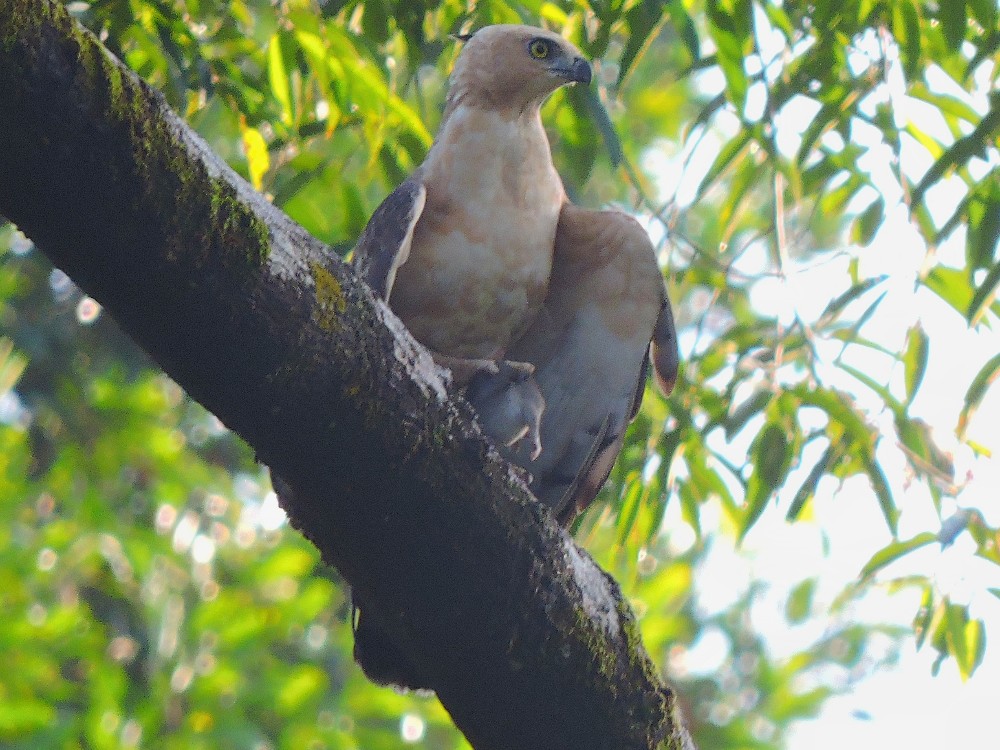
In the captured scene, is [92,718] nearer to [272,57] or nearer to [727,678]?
[272,57]

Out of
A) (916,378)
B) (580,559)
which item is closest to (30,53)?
(580,559)

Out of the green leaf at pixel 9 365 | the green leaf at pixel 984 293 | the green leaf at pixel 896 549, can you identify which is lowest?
the green leaf at pixel 9 365

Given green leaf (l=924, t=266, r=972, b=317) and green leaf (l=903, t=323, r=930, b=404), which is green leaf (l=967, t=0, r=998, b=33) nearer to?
green leaf (l=924, t=266, r=972, b=317)

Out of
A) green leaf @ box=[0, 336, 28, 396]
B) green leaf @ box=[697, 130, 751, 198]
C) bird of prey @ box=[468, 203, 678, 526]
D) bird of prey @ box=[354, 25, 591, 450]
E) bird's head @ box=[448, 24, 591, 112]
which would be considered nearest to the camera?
bird of prey @ box=[354, 25, 591, 450]

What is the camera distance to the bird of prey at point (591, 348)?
10.4 ft

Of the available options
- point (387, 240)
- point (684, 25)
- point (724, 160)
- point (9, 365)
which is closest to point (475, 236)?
point (387, 240)

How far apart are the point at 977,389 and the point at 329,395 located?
201 cm

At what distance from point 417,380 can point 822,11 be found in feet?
5.29

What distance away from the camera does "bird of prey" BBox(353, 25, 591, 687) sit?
2.88 m

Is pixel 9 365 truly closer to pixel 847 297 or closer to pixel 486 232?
pixel 486 232

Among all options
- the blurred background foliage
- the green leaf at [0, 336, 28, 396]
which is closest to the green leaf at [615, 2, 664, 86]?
the blurred background foliage

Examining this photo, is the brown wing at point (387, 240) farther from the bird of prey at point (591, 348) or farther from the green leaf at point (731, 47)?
the green leaf at point (731, 47)

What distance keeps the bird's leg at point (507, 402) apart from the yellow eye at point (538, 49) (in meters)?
0.91

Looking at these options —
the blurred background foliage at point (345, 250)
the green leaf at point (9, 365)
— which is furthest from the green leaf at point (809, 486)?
the green leaf at point (9, 365)
